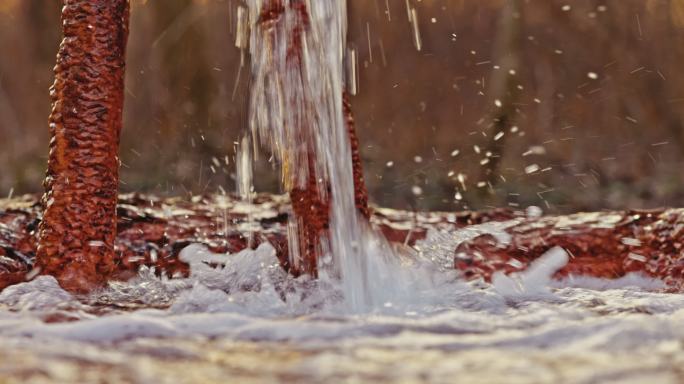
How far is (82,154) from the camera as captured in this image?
191cm

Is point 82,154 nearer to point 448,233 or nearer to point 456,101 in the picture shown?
point 448,233

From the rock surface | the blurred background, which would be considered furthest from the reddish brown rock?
the blurred background

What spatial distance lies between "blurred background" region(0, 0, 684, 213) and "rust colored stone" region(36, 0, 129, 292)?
3687 millimetres

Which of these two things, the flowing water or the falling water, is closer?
the flowing water

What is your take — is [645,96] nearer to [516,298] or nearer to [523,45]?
[523,45]

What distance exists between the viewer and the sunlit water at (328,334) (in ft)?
3.80

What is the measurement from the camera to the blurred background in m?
5.70

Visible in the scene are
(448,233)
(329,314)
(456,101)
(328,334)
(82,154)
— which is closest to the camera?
(328,334)

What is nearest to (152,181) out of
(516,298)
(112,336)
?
(516,298)

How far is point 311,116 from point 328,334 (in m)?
0.82

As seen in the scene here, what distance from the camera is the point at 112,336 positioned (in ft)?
4.72

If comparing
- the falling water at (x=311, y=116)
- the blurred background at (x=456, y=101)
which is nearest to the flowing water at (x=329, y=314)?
the falling water at (x=311, y=116)

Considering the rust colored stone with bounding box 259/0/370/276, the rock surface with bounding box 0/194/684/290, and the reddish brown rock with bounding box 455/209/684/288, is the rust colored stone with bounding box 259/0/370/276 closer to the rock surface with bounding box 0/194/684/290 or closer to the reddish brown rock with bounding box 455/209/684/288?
the rock surface with bounding box 0/194/684/290

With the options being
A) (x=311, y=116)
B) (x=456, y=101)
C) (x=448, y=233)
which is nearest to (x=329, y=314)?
(x=311, y=116)
